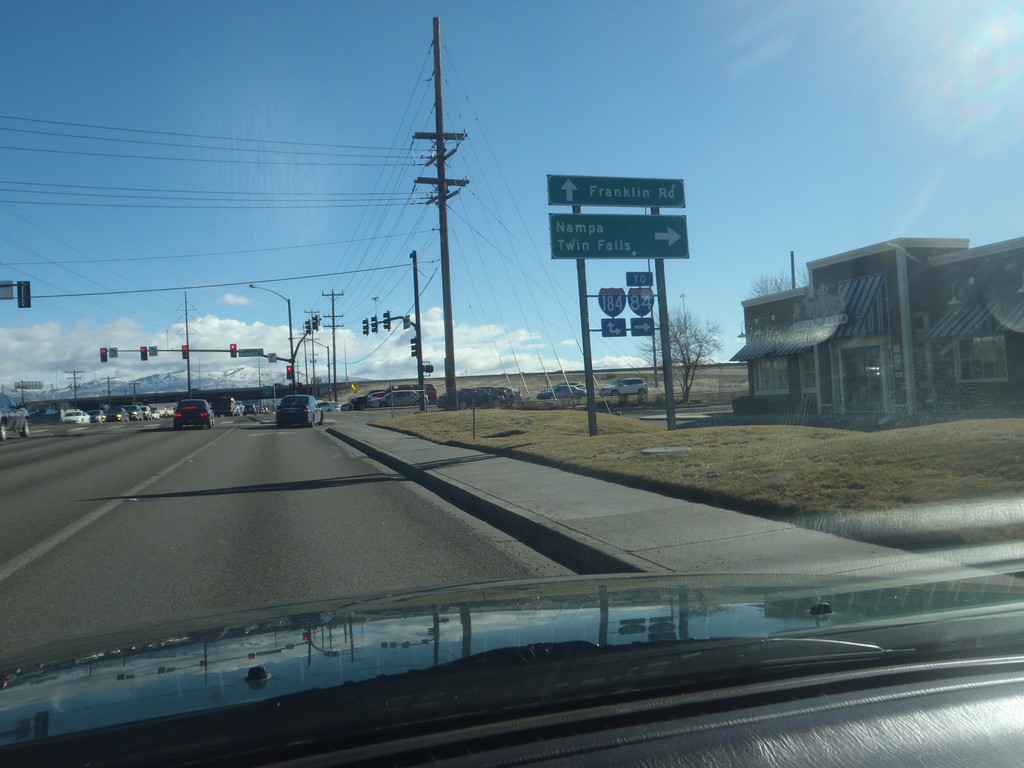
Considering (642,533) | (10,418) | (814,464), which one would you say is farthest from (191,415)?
(642,533)

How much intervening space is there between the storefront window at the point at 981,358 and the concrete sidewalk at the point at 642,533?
18262 millimetres

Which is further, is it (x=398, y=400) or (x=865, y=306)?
(x=398, y=400)

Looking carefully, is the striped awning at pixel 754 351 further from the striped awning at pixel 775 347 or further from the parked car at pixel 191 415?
the parked car at pixel 191 415

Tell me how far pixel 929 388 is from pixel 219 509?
24.4 metres

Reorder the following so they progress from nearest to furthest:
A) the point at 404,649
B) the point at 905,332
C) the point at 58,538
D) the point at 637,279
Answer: the point at 404,649 < the point at 58,538 < the point at 637,279 < the point at 905,332

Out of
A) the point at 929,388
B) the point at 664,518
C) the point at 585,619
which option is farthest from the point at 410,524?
the point at 929,388

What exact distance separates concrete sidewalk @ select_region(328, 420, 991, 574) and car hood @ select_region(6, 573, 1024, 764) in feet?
8.81

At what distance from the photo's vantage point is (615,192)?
21031 mm

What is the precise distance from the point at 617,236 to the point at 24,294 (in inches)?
1072

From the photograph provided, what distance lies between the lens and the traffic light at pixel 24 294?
36594 millimetres

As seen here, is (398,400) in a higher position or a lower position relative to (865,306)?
lower

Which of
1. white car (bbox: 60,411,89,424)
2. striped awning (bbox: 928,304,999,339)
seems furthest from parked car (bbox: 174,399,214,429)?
white car (bbox: 60,411,89,424)

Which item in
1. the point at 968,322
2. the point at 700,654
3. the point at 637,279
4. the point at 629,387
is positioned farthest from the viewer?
the point at 629,387

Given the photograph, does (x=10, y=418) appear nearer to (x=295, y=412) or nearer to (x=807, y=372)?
(x=295, y=412)
